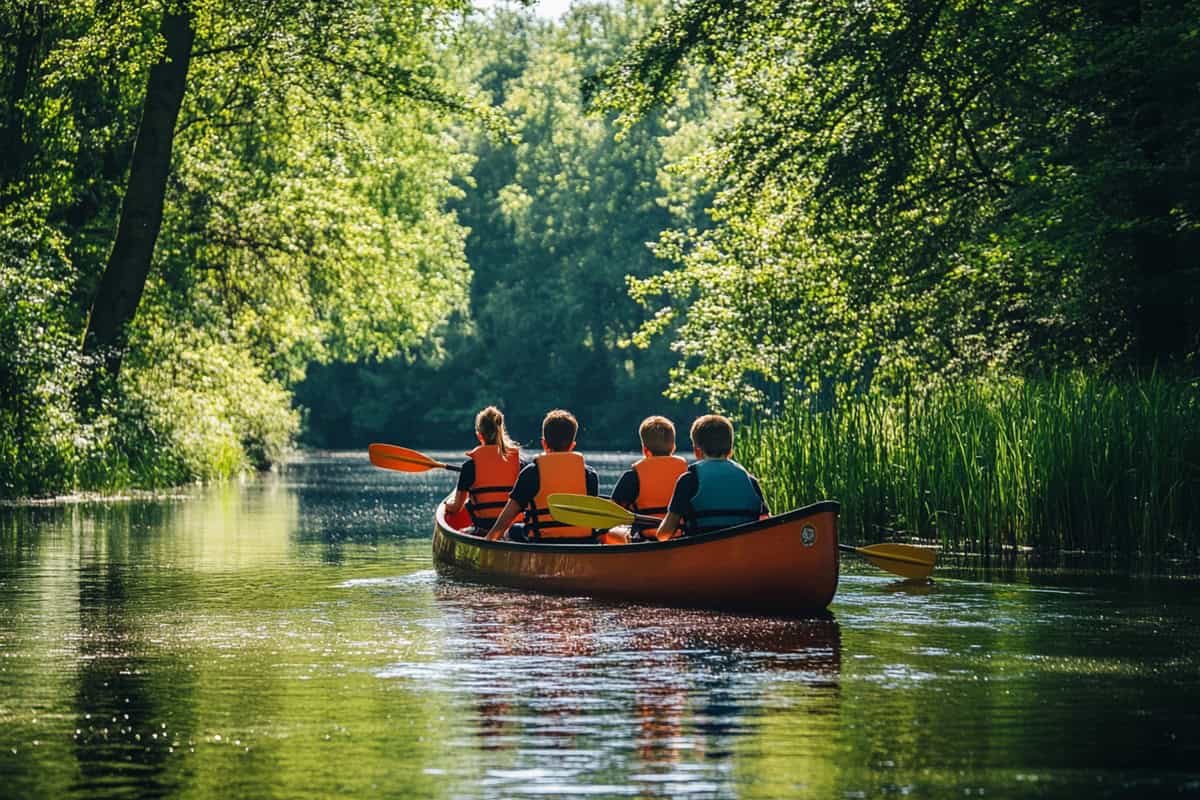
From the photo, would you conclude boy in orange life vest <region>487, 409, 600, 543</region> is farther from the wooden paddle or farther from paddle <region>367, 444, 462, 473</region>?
paddle <region>367, 444, 462, 473</region>

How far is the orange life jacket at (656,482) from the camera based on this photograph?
13.3m

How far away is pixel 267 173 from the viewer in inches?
1356

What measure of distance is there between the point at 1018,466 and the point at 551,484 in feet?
15.6

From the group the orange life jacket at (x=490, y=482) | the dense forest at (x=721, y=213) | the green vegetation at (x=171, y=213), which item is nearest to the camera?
the orange life jacket at (x=490, y=482)

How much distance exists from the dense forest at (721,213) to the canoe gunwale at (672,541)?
17.2 ft

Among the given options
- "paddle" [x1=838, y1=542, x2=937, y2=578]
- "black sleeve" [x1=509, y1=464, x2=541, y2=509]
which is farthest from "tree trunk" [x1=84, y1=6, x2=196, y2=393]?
"paddle" [x1=838, y1=542, x2=937, y2=578]

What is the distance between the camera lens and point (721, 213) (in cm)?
2516

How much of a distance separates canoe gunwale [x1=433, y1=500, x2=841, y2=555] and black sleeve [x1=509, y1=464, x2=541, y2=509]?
35 cm

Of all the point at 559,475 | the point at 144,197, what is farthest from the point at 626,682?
the point at 144,197

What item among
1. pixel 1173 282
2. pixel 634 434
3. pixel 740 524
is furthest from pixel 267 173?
pixel 634 434

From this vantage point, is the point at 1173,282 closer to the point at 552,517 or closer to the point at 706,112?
the point at 552,517

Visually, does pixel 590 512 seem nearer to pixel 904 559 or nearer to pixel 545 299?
pixel 904 559

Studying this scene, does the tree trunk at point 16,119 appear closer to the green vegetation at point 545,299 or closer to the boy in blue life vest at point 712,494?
the boy in blue life vest at point 712,494

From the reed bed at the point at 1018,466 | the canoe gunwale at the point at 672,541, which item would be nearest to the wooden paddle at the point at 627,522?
the canoe gunwale at the point at 672,541
